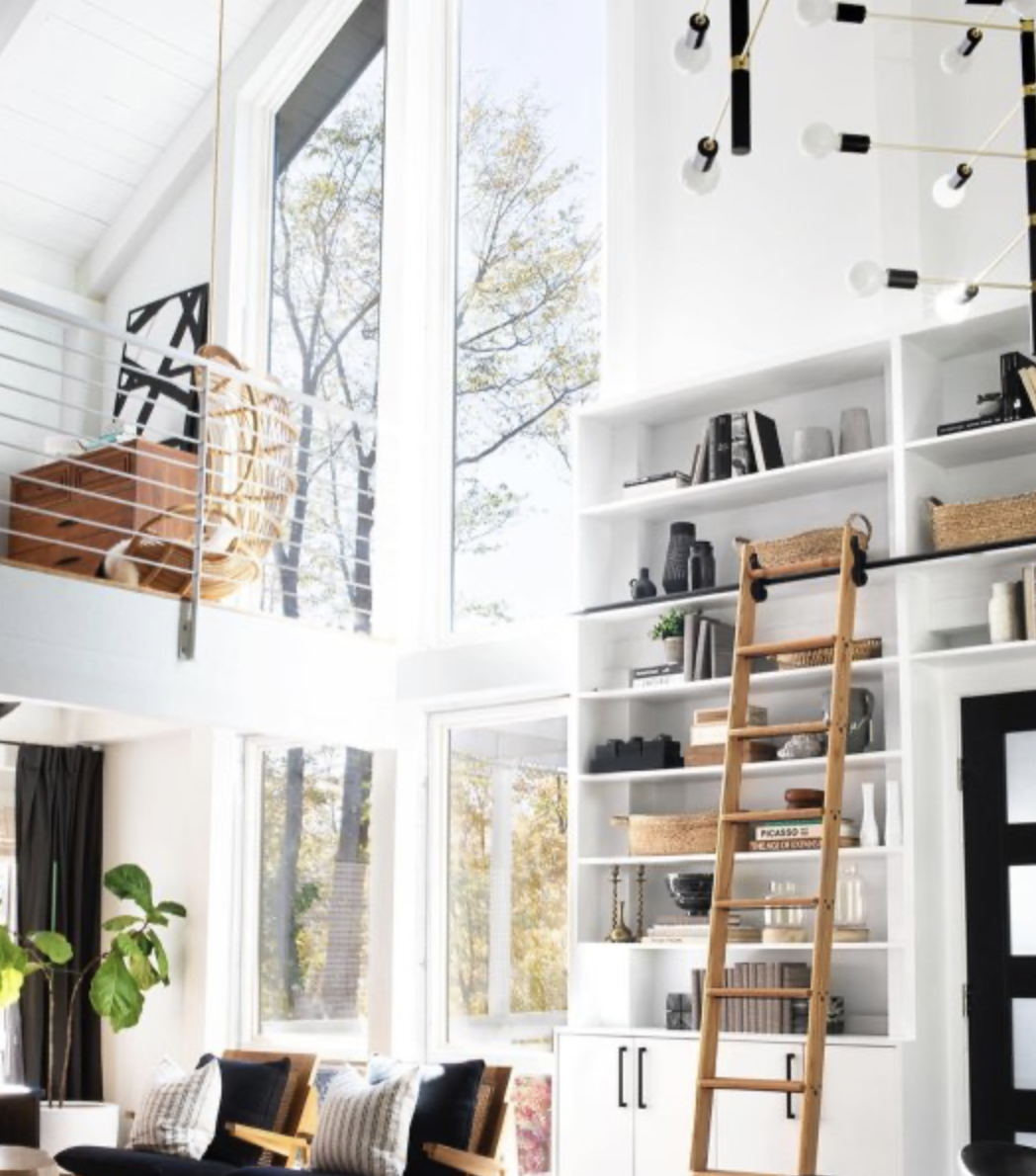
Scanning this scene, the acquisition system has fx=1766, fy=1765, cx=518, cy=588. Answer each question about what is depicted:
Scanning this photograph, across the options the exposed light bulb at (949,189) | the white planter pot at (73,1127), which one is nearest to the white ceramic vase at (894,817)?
the exposed light bulb at (949,189)

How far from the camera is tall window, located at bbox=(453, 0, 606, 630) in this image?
7887mm

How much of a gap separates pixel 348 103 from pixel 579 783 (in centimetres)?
415

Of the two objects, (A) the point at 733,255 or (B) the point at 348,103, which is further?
(B) the point at 348,103

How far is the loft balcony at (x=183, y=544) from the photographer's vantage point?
21.6 ft

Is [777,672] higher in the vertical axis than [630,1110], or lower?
higher

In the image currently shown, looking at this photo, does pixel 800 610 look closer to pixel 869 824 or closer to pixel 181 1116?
pixel 869 824

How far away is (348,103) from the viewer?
914cm

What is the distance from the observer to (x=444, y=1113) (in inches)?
254

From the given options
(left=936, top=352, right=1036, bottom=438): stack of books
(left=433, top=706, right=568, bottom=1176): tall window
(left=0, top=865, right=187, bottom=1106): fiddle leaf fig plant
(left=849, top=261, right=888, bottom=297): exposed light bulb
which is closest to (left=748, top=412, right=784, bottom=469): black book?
(left=936, top=352, right=1036, bottom=438): stack of books

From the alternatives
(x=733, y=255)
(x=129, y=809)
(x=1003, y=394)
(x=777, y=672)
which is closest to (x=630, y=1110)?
(x=777, y=672)

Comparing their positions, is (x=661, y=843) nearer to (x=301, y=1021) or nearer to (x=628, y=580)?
(x=628, y=580)

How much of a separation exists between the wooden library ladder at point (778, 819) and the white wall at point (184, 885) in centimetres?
326

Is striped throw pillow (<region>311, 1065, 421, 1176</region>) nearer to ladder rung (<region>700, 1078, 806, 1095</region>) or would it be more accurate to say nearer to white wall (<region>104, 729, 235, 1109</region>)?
ladder rung (<region>700, 1078, 806, 1095</region>)

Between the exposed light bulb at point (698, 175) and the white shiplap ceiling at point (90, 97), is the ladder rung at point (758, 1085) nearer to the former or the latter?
the exposed light bulb at point (698, 175)
